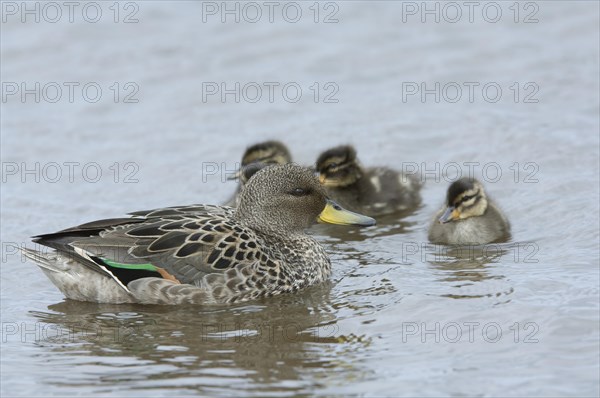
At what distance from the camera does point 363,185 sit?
9.75 meters

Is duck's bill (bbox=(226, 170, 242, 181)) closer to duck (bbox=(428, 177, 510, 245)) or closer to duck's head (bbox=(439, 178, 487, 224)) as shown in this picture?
duck (bbox=(428, 177, 510, 245))

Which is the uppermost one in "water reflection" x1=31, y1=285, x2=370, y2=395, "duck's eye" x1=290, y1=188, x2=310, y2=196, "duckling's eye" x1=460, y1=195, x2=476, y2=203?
"duck's eye" x1=290, y1=188, x2=310, y2=196

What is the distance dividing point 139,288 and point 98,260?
0.98 feet

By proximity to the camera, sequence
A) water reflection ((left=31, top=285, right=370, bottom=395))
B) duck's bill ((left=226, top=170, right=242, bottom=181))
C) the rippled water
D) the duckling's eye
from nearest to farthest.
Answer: water reflection ((left=31, top=285, right=370, bottom=395))
the rippled water
the duckling's eye
duck's bill ((left=226, top=170, right=242, bottom=181))

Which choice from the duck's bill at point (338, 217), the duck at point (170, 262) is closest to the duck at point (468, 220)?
the duck's bill at point (338, 217)

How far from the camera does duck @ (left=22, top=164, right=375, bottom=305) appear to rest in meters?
7.30

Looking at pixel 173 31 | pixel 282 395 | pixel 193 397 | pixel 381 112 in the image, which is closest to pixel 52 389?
pixel 193 397

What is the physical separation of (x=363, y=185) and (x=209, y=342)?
11.2 feet

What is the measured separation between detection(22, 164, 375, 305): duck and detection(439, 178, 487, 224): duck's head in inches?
52.9

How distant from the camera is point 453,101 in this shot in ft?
37.0

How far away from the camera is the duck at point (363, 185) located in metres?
9.59

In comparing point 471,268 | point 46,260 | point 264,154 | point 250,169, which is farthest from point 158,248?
point 264,154

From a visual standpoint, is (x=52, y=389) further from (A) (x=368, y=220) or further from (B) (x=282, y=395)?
(A) (x=368, y=220)

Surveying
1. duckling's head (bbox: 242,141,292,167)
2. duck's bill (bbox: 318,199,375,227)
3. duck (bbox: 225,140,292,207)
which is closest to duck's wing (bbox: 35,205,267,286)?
duck's bill (bbox: 318,199,375,227)
